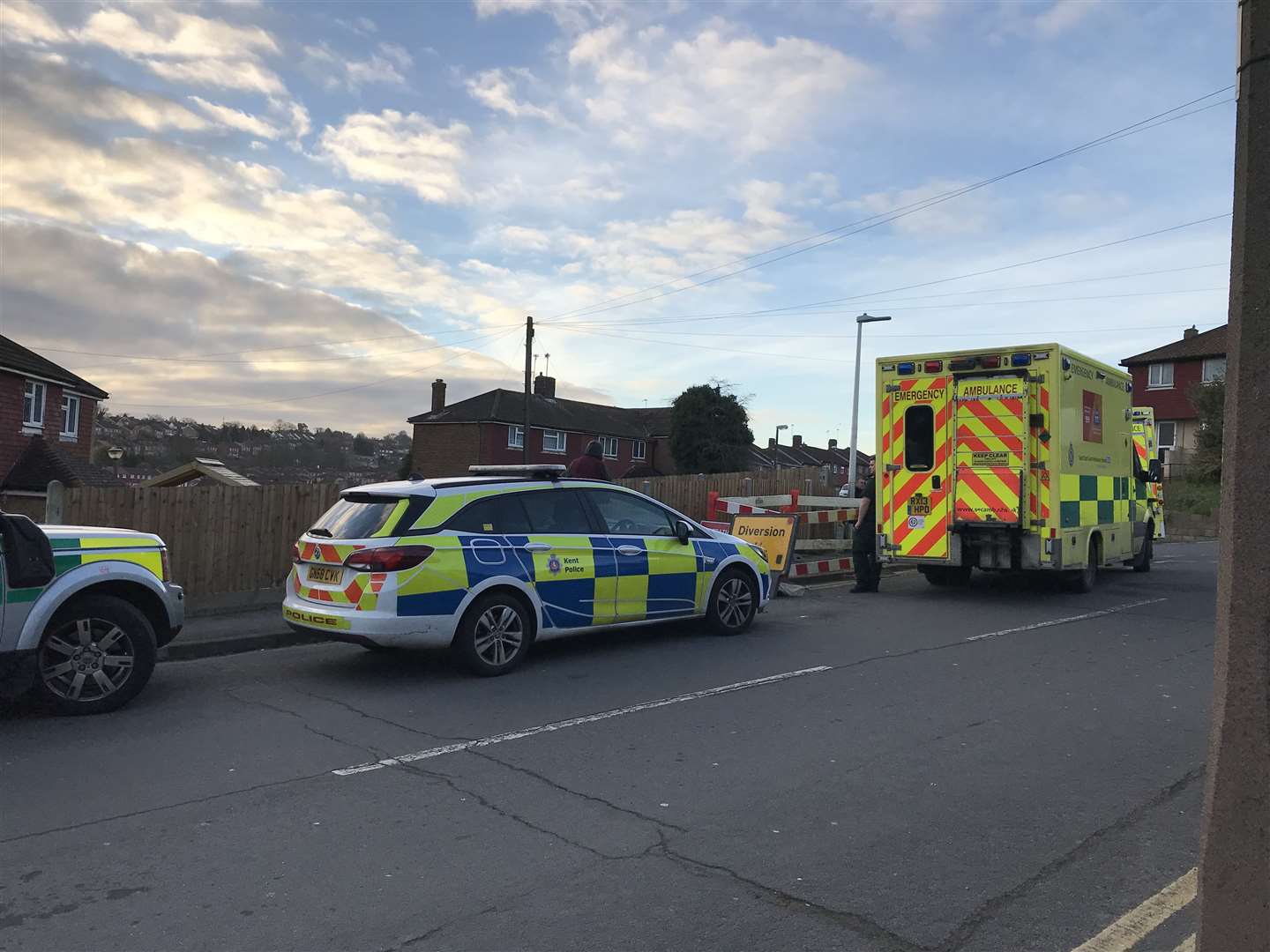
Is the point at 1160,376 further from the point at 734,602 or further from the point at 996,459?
the point at 734,602

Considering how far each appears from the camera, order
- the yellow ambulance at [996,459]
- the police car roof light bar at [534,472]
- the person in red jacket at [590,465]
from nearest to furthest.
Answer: the police car roof light bar at [534,472] → the yellow ambulance at [996,459] → the person in red jacket at [590,465]

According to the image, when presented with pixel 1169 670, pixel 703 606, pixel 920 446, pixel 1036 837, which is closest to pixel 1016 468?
pixel 920 446

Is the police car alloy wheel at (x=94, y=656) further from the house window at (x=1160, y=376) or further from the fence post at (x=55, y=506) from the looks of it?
the house window at (x=1160, y=376)

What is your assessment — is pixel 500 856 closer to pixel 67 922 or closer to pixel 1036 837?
pixel 67 922

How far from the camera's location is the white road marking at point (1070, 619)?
32.5ft

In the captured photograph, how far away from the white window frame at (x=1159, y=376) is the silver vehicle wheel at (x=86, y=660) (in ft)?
174

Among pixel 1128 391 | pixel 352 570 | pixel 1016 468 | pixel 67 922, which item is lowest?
pixel 67 922

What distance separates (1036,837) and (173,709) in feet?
17.9

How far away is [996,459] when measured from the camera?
11.7 meters

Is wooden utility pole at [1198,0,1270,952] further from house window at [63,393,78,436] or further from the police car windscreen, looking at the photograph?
→ house window at [63,393,78,436]

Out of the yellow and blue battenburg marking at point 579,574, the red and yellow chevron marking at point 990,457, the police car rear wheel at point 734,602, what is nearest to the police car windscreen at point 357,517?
the yellow and blue battenburg marking at point 579,574

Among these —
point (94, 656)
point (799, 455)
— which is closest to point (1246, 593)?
Result: point (94, 656)

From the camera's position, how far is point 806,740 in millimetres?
5992

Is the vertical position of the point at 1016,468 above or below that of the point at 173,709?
above
